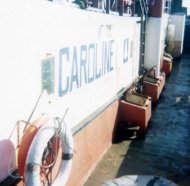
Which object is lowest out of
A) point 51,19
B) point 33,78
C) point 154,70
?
point 154,70

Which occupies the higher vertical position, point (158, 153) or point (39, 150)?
point (39, 150)

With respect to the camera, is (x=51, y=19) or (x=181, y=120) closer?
(x=51, y=19)

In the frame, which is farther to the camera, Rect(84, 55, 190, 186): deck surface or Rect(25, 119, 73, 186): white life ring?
Rect(84, 55, 190, 186): deck surface

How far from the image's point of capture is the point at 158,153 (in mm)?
8500

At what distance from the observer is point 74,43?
5840 mm

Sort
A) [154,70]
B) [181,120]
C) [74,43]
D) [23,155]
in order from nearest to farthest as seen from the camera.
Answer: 1. [23,155]
2. [74,43]
3. [181,120]
4. [154,70]

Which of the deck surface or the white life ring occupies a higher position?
the white life ring

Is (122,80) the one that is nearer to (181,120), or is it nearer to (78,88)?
(181,120)

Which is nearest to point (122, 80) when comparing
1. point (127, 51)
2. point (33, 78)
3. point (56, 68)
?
point (127, 51)

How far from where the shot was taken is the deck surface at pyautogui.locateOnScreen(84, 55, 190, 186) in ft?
24.2

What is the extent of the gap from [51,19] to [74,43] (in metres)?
0.95

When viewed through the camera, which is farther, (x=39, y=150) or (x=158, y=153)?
(x=158, y=153)

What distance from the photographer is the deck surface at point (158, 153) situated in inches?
291

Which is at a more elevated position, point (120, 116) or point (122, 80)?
point (122, 80)
